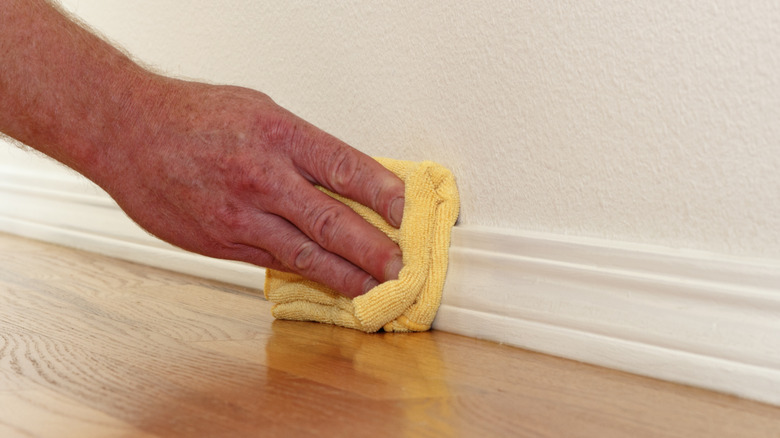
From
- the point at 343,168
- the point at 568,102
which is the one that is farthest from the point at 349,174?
the point at 568,102

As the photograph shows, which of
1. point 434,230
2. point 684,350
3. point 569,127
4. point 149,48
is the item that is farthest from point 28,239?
point 684,350

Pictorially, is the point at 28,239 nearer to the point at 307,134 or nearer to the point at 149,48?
the point at 149,48

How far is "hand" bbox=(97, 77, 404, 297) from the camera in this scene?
2.56 feet

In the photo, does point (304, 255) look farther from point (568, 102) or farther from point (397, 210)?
point (568, 102)

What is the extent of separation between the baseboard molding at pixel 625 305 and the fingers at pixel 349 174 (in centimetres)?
8

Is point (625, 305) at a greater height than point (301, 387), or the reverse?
point (625, 305)

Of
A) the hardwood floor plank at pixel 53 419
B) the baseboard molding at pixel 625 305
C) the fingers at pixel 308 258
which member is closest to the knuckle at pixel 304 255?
the fingers at pixel 308 258

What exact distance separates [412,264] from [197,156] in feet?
0.81

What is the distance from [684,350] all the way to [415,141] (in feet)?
1.30

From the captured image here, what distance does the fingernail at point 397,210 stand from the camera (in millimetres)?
813

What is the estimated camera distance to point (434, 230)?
84 centimetres

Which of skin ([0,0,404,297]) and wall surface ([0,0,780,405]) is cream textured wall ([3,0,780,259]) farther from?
skin ([0,0,404,297])

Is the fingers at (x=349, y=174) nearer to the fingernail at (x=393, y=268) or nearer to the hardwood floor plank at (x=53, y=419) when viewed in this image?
the fingernail at (x=393, y=268)

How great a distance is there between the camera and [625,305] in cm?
68
